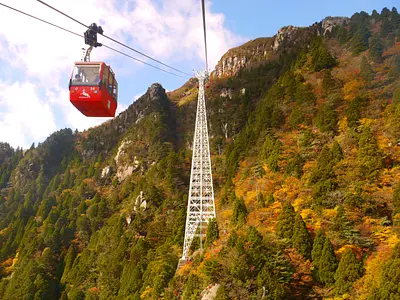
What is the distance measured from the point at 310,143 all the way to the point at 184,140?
4181 cm

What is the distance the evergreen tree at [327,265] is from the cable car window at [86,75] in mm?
16762

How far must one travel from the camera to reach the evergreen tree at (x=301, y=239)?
79.9ft

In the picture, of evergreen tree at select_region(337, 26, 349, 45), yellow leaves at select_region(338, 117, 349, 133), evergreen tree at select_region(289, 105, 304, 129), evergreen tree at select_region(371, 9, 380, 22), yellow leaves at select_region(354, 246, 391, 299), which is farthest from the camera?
evergreen tree at select_region(371, 9, 380, 22)

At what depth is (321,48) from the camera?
52.7 meters

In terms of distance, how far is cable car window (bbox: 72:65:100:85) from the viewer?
643 inches

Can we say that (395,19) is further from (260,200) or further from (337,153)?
(260,200)

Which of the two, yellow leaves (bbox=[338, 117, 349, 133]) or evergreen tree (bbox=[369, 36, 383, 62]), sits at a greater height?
evergreen tree (bbox=[369, 36, 383, 62])

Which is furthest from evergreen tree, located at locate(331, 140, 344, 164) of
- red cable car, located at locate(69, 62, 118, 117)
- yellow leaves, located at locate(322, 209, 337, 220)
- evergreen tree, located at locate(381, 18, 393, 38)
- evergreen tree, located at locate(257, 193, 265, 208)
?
evergreen tree, located at locate(381, 18, 393, 38)

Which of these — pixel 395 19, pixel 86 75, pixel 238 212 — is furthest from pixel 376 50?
pixel 86 75

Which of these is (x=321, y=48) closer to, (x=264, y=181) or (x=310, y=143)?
(x=310, y=143)

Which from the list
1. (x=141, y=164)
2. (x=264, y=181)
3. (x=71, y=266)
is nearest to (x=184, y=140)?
(x=141, y=164)

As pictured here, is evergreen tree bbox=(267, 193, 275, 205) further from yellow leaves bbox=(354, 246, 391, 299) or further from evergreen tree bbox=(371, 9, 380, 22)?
evergreen tree bbox=(371, 9, 380, 22)

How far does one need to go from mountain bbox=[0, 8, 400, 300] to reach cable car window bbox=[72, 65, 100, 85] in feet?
42.4

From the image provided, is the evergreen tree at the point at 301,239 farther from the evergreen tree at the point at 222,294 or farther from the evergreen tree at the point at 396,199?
the evergreen tree at the point at 222,294
